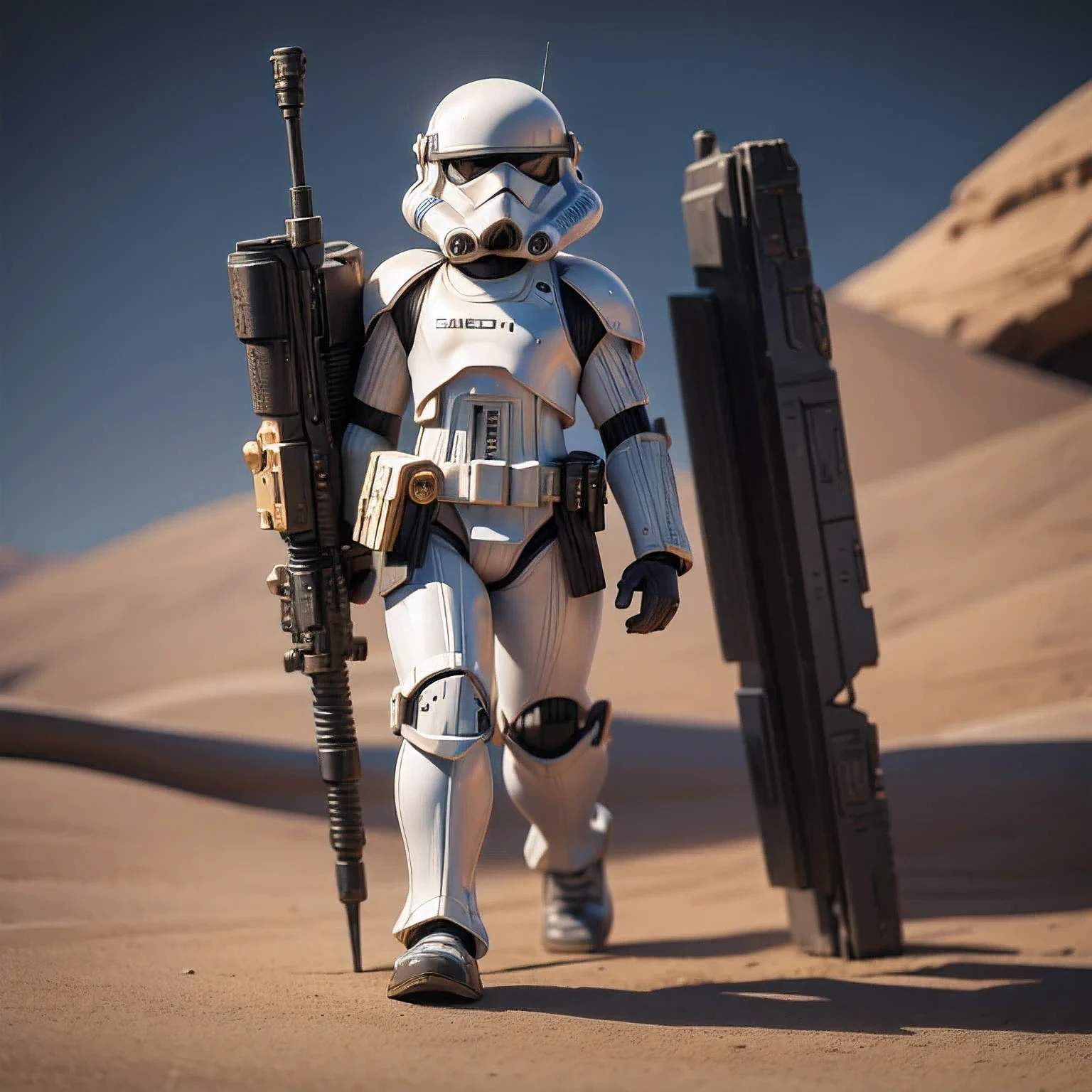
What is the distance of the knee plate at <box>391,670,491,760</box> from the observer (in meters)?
3.18

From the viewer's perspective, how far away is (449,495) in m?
3.36

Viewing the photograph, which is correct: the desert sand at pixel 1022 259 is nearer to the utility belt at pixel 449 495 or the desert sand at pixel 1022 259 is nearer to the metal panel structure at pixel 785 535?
the metal panel structure at pixel 785 535

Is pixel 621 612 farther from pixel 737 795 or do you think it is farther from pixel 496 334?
pixel 496 334

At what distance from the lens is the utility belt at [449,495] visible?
10.9 feet

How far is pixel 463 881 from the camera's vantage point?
3199 mm

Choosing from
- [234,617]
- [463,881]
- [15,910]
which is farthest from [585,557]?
[234,617]

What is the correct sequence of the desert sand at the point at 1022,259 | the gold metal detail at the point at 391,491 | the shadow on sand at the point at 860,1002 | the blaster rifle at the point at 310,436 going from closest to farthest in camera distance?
the shadow on sand at the point at 860,1002
the gold metal detail at the point at 391,491
the blaster rifle at the point at 310,436
the desert sand at the point at 1022,259

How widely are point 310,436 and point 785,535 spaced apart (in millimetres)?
1330

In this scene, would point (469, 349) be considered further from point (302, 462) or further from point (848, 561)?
point (848, 561)

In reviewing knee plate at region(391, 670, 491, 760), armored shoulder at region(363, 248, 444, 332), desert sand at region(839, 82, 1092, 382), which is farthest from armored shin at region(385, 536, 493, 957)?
desert sand at region(839, 82, 1092, 382)

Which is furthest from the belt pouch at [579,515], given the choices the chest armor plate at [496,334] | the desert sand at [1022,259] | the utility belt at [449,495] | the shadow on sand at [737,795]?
the desert sand at [1022,259]

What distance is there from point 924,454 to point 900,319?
3.92m

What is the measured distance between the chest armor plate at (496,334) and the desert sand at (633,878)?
1.33 m

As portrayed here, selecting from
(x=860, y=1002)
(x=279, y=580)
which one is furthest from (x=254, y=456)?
(x=860, y=1002)
